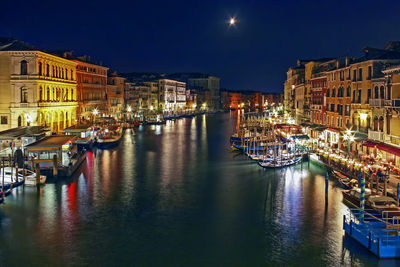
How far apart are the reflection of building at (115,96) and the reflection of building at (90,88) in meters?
3.95

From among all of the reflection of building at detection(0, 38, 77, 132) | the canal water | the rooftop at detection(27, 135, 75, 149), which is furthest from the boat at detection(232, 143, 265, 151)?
the reflection of building at detection(0, 38, 77, 132)

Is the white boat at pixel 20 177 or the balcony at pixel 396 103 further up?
the balcony at pixel 396 103

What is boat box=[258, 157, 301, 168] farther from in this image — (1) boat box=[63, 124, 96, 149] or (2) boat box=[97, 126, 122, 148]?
(2) boat box=[97, 126, 122, 148]

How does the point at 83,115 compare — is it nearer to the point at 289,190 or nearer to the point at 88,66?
the point at 88,66

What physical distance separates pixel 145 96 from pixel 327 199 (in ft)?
278

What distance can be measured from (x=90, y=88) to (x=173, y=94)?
61.0 metres

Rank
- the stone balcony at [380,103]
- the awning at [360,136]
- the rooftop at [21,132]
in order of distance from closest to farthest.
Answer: the stone balcony at [380,103]
the awning at [360,136]
the rooftop at [21,132]

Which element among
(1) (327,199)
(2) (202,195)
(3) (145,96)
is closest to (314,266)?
(1) (327,199)

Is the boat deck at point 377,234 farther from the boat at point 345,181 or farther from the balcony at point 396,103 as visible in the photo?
the balcony at point 396,103

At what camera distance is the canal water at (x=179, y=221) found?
16109mm

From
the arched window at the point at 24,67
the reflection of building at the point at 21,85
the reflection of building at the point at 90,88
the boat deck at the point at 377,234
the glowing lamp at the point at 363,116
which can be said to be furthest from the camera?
the reflection of building at the point at 90,88

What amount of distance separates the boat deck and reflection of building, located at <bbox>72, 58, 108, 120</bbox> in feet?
150

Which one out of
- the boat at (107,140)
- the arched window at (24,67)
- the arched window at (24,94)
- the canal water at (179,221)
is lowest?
the canal water at (179,221)

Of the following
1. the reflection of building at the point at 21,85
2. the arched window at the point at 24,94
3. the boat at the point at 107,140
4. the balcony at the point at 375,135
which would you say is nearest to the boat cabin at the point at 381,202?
the balcony at the point at 375,135
